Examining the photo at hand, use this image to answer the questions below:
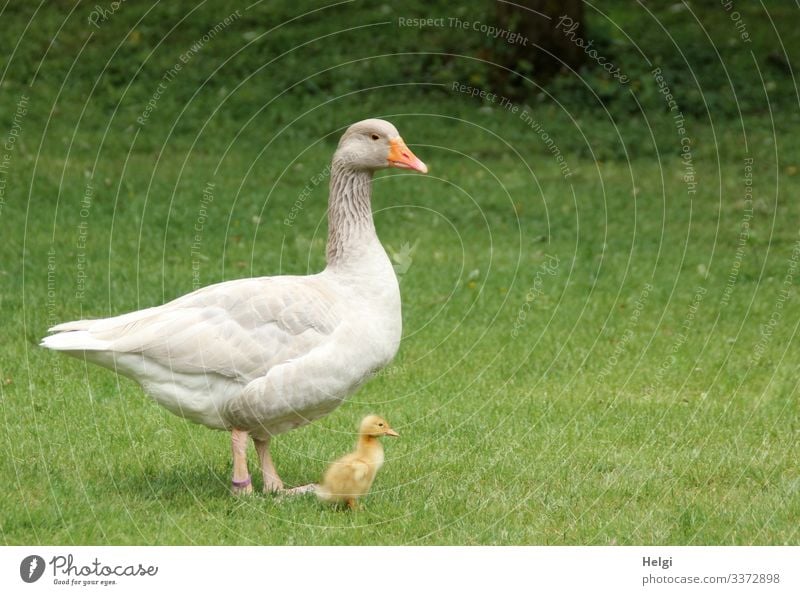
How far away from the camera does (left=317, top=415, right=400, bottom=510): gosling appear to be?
23.2 ft

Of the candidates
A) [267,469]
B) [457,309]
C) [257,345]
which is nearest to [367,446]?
[267,469]

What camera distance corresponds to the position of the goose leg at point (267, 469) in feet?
24.7

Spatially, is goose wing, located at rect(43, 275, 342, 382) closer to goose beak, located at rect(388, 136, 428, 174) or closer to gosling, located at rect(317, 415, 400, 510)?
gosling, located at rect(317, 415, 400, 510)

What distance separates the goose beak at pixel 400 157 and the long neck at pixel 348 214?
0.70 ft

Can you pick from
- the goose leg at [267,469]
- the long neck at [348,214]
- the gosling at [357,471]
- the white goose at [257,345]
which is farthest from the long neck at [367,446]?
the long neck at [348,214]

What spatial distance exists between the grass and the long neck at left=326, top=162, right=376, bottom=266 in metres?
1.50

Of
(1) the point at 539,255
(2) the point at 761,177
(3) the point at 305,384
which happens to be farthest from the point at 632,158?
(3) the point at 305,384

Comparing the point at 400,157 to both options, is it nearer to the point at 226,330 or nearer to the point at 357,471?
the point at 226,330

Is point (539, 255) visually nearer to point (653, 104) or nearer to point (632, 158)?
point (632, 158)

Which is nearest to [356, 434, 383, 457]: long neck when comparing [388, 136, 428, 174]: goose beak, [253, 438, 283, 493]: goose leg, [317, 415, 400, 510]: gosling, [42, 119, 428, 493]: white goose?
[317, 415, 400, 510]: gosling

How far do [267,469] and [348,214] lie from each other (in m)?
1.64

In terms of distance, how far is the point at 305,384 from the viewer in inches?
276

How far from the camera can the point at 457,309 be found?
476 inches

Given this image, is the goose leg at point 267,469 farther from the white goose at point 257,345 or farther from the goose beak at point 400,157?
the goose beak at point 400,157
